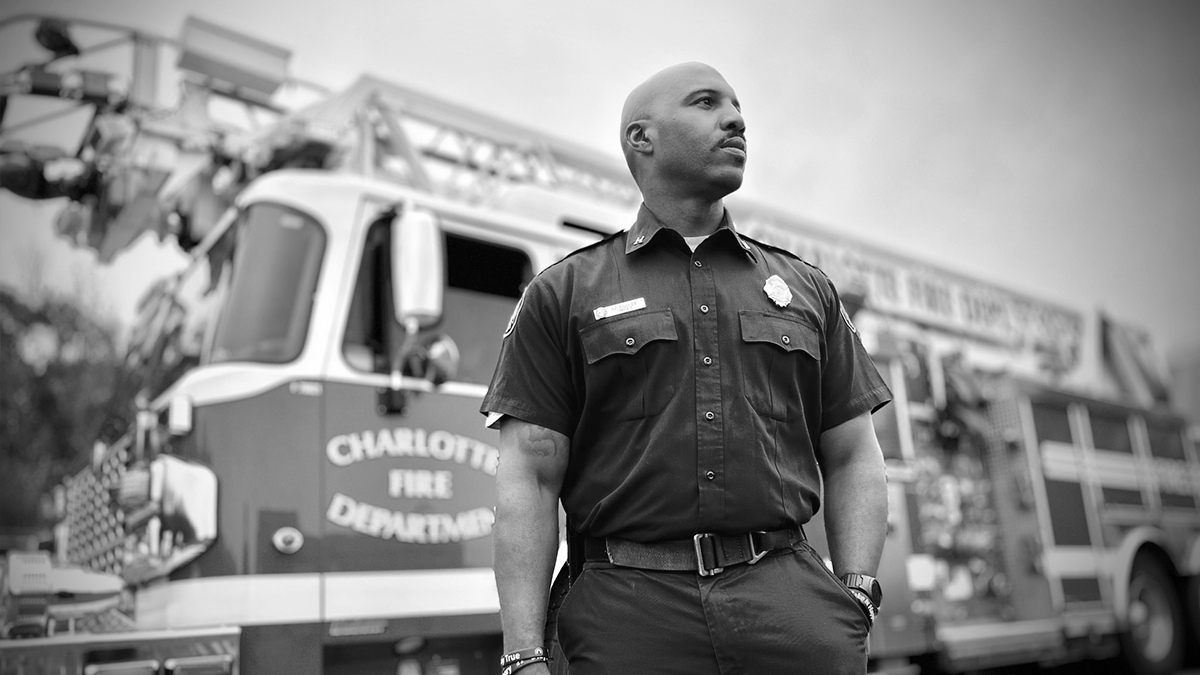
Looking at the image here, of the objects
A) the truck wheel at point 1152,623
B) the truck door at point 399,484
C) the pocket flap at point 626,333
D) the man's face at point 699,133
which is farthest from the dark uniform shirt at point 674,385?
the truck wheel at point 1152,623

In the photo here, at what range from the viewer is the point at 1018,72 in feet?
36.7

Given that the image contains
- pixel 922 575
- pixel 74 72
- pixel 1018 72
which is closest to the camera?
pixel 74 72

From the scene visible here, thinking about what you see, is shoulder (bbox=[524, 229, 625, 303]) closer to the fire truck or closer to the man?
the man

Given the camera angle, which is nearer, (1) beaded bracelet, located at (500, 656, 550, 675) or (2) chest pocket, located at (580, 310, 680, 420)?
(1) beaded bracelet, located at (500, 656, 550, 675)

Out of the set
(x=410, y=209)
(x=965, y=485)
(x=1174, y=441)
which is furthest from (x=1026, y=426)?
(x=410, y=209)

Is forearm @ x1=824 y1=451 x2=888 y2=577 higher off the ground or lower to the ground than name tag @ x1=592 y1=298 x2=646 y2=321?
lower

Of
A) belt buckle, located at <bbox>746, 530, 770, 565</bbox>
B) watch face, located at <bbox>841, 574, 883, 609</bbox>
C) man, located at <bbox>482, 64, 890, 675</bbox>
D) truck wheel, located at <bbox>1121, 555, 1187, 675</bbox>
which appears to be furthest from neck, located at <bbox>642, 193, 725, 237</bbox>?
truck wheel, located at <bbox>1121, 555, 1187, 675</bbox>

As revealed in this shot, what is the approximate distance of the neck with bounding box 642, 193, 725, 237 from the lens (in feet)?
6.66

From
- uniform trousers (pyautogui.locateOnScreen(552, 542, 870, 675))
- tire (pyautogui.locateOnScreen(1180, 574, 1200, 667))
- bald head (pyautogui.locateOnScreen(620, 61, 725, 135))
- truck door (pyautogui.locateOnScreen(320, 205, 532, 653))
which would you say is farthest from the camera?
tire (pyautogui.locateOnScreen(1180, 574, 1200, 667))

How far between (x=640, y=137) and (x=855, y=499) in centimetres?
84

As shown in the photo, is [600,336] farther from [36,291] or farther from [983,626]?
[36,291]

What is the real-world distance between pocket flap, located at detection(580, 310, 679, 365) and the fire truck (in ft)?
5.09

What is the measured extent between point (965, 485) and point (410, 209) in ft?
14.6

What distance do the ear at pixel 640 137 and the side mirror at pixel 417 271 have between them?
146 cm
